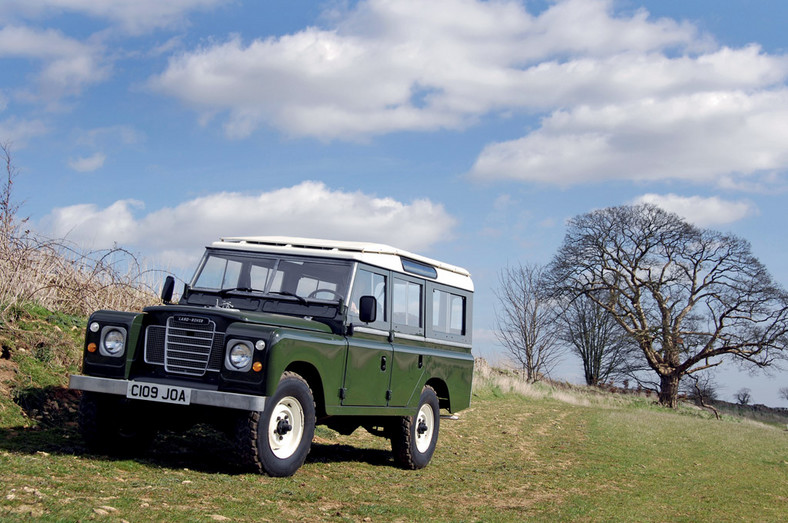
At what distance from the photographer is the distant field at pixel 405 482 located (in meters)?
6.20

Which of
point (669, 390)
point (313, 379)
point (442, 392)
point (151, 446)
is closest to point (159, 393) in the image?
point (313, 379)

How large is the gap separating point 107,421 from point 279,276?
7.74 feet

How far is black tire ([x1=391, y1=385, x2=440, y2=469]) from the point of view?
1012cm

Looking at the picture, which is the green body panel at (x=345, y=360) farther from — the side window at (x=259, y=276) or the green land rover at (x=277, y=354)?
the side window at (x=259, y=276)

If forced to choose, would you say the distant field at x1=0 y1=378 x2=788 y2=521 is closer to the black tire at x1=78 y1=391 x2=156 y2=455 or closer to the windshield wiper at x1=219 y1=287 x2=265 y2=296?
the black tire at x1=78 y1=391 x2=156 y2=455

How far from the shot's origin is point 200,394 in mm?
7387

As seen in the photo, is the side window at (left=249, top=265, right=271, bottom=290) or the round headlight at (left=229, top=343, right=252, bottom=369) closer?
the round headlight at (left=229, top=343, right=252, bottom=369)

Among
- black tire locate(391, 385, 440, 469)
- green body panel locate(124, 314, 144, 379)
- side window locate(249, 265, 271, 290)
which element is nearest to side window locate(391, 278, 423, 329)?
black tire locate(391, 385, 440, 469)

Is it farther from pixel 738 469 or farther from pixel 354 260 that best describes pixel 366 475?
pixel 738 469

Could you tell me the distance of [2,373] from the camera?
10.1 metres

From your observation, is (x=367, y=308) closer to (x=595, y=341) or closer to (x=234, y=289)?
(x=234, y=289)

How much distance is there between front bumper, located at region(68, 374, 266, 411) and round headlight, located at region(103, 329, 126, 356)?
0.98 ft

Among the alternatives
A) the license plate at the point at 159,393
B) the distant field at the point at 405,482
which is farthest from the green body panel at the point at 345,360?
the distant field at the point at 405,482

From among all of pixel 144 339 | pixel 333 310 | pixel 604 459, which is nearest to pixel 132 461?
pixel 144 339
